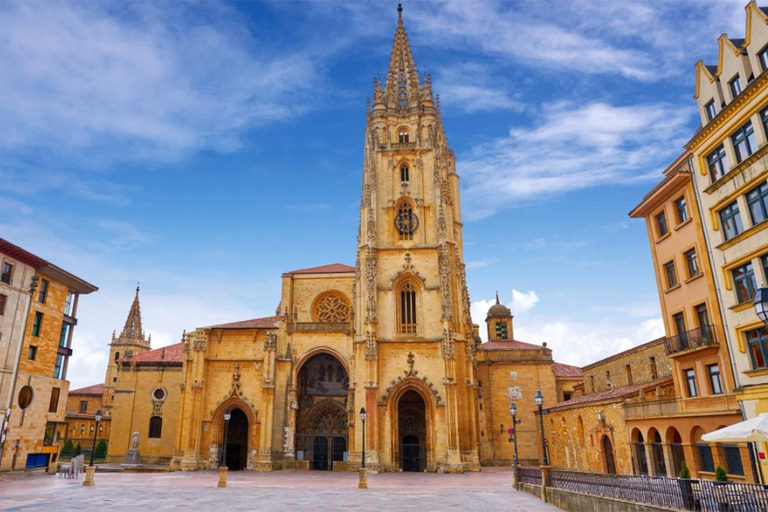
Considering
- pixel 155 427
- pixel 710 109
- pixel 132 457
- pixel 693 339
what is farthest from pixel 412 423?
pixel 710 109

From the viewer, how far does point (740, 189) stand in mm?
19312

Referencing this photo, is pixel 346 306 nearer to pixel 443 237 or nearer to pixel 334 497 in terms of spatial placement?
pixel 443 237

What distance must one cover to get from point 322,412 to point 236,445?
694 centimetres

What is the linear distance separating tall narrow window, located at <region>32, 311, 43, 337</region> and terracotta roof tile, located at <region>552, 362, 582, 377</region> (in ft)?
132

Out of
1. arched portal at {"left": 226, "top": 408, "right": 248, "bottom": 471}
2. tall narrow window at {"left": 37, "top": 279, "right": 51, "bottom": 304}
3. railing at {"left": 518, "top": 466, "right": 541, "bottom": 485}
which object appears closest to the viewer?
railing at {"left": 518, "top": 466, "right": 541, "bottom": 485}

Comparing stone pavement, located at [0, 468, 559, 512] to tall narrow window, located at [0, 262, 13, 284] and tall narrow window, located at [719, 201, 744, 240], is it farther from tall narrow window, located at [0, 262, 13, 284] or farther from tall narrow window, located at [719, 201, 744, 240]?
tall narrow window, located at [719, 201, 744, 240]

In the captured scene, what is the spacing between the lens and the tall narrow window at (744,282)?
62.4 ft

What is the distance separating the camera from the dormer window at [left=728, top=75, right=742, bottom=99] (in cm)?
2023

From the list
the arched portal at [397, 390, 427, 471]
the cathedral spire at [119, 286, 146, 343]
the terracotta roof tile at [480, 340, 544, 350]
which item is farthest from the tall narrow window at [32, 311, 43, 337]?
the cathedral spire at [119, 286, 146, 343]

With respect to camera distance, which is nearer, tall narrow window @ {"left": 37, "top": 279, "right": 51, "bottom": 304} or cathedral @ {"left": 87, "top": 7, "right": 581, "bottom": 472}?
tall narrow window @ {"left": 37, "top": 279, "right": 51, "bottom": 304}

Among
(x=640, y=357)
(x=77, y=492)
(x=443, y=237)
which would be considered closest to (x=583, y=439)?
(x=640, y=357)

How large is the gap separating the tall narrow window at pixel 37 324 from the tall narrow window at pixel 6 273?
3182 millimetres

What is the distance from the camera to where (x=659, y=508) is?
38.3 feet

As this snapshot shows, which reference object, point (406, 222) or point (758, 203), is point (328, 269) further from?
point (758, 203)
